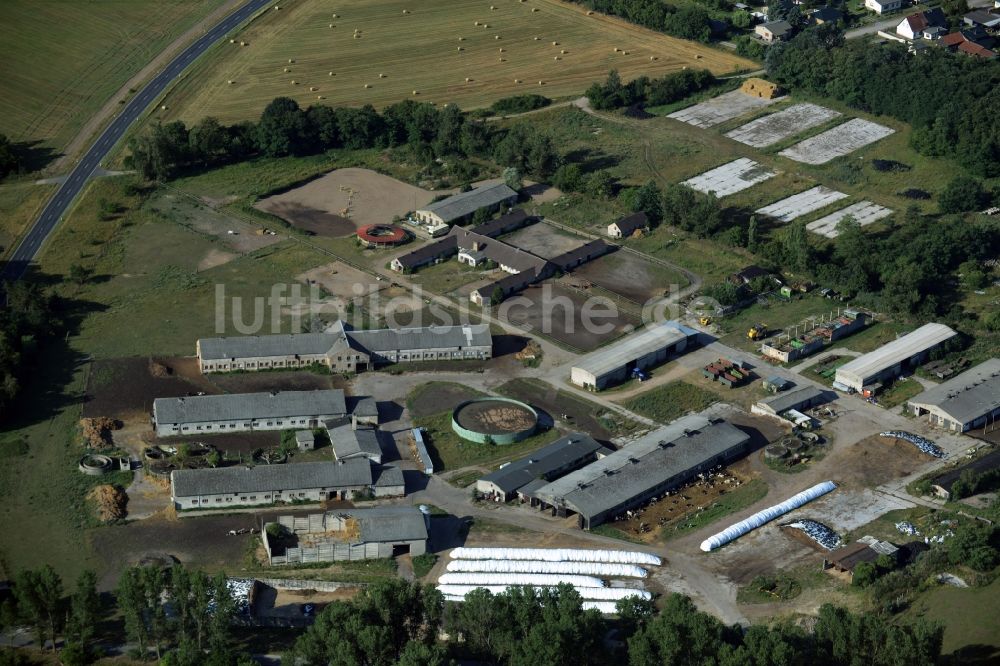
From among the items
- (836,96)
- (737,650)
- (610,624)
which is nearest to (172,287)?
(610,624)

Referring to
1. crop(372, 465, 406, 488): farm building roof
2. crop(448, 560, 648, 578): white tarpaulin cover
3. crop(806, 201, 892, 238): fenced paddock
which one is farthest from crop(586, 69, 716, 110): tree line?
crop(448, 560, 648, 578): white tarpaulin cover

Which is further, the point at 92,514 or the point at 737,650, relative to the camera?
the point at 92,514

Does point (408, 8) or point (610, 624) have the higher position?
point (408, 8)

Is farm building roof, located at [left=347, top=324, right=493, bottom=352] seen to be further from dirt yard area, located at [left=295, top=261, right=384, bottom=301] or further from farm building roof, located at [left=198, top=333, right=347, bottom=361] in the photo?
dirt yard area, located at [left=295, top=261, right=384, bottom=301]

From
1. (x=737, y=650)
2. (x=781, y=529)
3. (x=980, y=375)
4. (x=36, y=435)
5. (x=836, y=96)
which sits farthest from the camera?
(x=836, y=96)

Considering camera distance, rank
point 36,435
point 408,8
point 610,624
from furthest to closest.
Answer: point 408,8, point 36,435, point 610,624

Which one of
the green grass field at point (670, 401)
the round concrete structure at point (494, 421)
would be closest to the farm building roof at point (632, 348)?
the green grass field at point (670, 401)

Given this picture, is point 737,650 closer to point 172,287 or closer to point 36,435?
point 36,435
